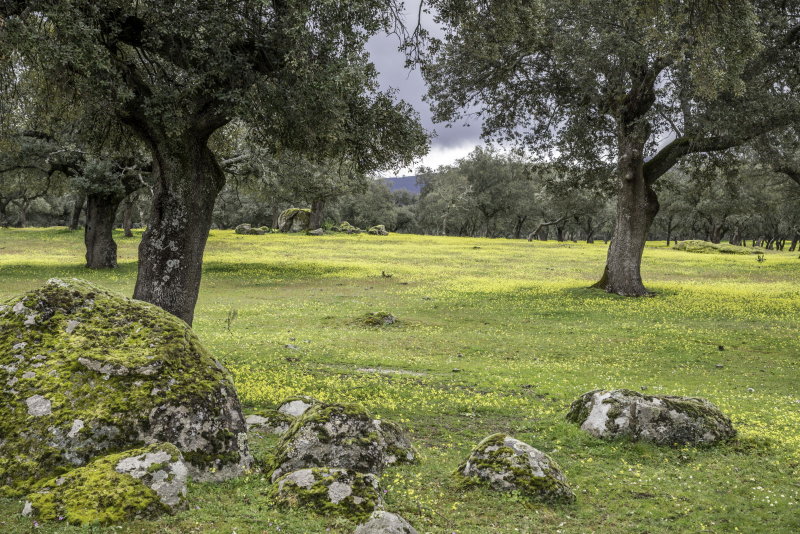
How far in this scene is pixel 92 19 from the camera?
11055 millimetres

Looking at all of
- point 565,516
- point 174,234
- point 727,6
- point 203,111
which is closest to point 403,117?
point 203,111

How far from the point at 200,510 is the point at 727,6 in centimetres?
1286

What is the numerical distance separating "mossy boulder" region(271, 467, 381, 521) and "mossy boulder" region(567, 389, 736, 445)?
17.0ft

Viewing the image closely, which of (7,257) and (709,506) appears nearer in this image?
(709,506)

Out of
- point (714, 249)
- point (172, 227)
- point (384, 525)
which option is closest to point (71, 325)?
point (384, 525)

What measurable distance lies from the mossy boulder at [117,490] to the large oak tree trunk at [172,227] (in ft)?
26.3

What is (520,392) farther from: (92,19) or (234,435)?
(92,19)

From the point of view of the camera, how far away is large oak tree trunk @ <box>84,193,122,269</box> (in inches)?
1410

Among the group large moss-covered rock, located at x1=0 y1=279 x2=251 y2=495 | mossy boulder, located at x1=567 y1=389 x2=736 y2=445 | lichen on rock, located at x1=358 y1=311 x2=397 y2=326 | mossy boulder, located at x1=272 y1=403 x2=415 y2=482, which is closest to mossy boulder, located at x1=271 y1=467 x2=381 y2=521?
mossy boulder, located at x1=272 y1=403 x2=415 y2=482

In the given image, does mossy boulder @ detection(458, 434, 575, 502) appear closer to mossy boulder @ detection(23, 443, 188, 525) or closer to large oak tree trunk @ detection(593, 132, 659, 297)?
mossy boulder @ detection(23, 443, 188, 525)

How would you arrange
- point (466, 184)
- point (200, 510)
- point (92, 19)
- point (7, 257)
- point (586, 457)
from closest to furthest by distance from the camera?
point (200, 510), point (586, 457), point (92, 19), point (7, 257), point (466, 184)

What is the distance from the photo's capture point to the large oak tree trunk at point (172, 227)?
512 inches

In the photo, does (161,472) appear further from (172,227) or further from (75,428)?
(172,227)

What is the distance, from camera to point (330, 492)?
5773 mm
